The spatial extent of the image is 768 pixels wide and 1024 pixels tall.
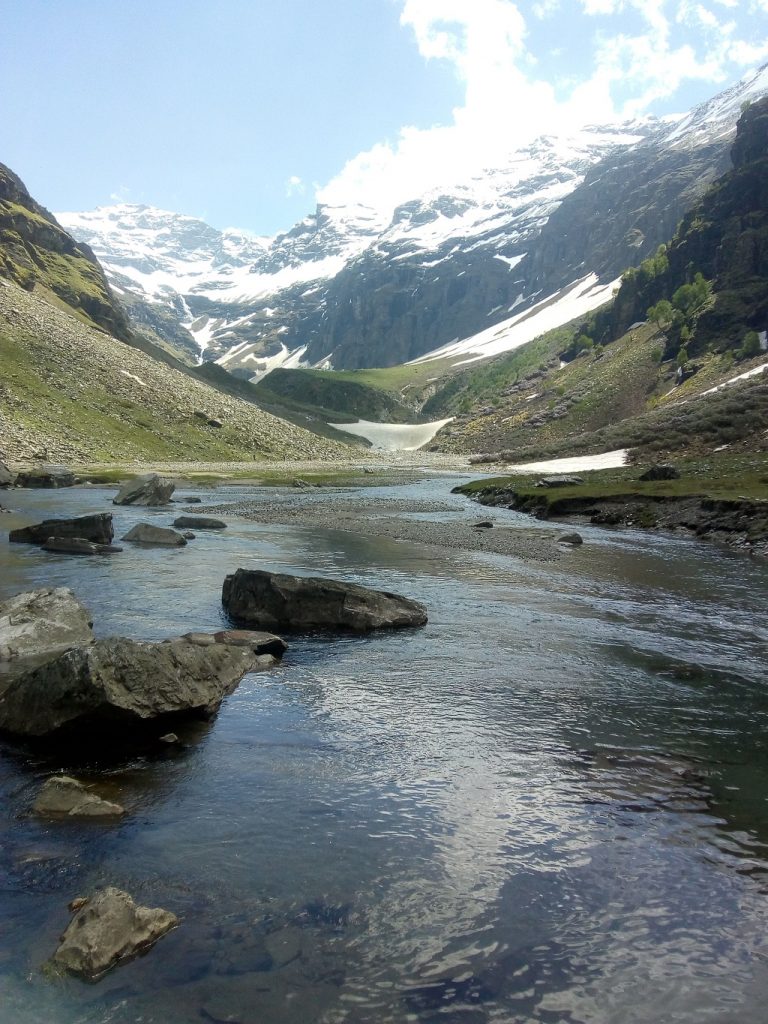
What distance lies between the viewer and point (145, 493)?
61.3 m

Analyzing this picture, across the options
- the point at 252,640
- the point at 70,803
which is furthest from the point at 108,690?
the point at 252,640

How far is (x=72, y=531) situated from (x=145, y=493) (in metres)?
26.8

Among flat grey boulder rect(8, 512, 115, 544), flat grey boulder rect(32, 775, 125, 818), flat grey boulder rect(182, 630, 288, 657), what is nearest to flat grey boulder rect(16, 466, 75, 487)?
flat grey boulder rect(8, 512, 115, 544)

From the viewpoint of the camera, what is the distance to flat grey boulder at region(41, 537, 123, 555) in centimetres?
3303

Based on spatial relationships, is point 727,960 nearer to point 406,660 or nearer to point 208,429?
point 406,660

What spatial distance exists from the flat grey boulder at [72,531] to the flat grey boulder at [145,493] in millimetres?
24281

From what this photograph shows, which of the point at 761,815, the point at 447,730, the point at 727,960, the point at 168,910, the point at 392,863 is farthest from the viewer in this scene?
the point at 447,730

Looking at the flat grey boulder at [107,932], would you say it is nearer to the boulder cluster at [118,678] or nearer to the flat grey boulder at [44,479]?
the boulder cluster at [118,678]

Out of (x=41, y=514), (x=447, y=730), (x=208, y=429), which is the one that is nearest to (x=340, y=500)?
(x=41, y=514)

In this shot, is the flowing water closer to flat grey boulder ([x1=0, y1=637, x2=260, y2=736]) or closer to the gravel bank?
flat grey boulder ([x1=0, y1=637, x2=260, y2=736])

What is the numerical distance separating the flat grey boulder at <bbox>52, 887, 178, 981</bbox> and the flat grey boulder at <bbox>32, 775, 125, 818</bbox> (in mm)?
2167

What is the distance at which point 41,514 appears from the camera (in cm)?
4872

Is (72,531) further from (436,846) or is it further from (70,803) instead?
(436,846)

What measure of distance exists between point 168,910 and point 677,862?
628cm
